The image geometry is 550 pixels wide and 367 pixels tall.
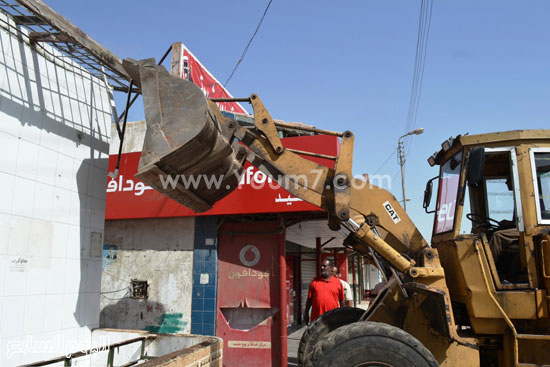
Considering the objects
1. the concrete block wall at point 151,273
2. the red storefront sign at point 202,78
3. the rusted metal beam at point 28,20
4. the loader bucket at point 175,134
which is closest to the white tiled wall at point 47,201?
the rusted metal beam at point 28,20

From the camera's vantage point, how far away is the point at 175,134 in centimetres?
432

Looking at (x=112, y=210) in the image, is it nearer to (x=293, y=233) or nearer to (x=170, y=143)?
(x=293, y=233)

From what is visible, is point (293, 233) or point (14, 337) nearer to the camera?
point (14, 337)

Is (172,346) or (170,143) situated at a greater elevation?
(170,143)

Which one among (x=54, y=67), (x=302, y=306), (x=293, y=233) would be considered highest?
(x=54, y=67)

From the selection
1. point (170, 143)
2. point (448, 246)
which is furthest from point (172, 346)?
point (448, 246)

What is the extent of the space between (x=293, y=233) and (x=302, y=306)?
6.10 m

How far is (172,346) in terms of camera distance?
5.22 meters

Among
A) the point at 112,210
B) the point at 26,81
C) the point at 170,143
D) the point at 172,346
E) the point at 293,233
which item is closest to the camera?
the point at 170,143

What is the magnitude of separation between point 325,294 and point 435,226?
3.35m

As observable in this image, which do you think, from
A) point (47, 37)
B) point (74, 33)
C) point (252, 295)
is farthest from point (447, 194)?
point (47, 37)

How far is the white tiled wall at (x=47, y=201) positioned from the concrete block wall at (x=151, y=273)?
2.68 metres

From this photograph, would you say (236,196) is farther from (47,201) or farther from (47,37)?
(47,37)

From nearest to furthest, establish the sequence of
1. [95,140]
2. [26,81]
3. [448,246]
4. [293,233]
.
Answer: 1. [448,246]
2. [26,81]
3. [95,140]
4. [293,233]
